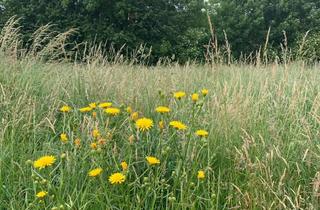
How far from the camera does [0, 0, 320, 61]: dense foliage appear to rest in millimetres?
16812

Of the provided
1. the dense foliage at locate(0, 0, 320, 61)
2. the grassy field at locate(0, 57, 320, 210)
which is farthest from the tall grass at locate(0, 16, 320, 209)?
the dense foliage at locate(0, 0, 320, 61)

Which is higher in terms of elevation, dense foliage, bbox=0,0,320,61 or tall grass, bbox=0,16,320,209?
dense foliage, bbox=0,0,320,61

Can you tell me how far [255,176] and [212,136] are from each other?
46 centimetres

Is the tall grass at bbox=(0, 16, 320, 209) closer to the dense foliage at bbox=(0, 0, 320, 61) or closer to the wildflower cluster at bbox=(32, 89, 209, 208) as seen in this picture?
the wildflower cluster at bbox=(32, 89, 209, 208)

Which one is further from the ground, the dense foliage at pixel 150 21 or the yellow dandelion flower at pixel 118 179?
the dense foliage at pixel 150 21

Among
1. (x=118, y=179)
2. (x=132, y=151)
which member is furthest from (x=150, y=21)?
(x=118, y=179)

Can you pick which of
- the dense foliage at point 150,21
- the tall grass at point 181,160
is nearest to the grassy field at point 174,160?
the tall grass at point 181,160

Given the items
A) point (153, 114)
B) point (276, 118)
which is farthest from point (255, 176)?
point (153, 114)

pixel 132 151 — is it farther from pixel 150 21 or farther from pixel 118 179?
pixel 150 21

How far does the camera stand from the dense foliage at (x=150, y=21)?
16.8 meters

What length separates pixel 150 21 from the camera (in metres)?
18.0

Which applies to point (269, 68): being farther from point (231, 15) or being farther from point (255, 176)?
point (231, 15)

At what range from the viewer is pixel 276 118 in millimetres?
2430

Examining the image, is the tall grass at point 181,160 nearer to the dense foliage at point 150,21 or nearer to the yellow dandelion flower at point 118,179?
the yellow dandelion flower at point 118,179
